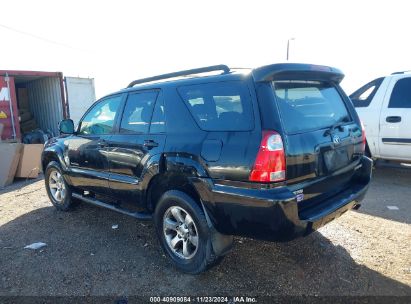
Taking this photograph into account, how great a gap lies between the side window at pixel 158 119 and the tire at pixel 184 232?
2.14 ft

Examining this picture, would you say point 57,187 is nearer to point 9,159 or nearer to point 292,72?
point 9,159

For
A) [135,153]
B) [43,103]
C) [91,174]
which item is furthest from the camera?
[43,103]

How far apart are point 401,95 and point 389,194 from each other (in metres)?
1.83

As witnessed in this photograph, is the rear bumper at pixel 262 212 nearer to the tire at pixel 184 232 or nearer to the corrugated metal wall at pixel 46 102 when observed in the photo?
the tire at pixel 184 232

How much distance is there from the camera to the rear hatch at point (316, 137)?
8.90ft

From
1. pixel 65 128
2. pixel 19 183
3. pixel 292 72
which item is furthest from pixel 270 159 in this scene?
pixel 19 183

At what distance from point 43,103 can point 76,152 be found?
9.36 meters

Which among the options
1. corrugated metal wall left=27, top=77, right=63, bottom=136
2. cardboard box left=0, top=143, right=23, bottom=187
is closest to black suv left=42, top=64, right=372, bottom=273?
cardboard box left=0, top=143, right=23, bottom=187

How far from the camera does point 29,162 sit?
8023 mm

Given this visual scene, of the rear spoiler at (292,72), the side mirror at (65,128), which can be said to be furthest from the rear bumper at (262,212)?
the side mirror at (65,128)

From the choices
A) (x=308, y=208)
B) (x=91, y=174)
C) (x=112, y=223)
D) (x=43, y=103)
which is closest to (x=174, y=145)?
(x=308, y=208)

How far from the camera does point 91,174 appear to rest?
4426 mm

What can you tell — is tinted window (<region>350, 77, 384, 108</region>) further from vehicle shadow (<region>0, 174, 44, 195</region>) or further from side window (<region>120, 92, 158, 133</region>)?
vehicle shadow (<region>0, 174, 44, 195</region>)

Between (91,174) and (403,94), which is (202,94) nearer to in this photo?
(91,174)
